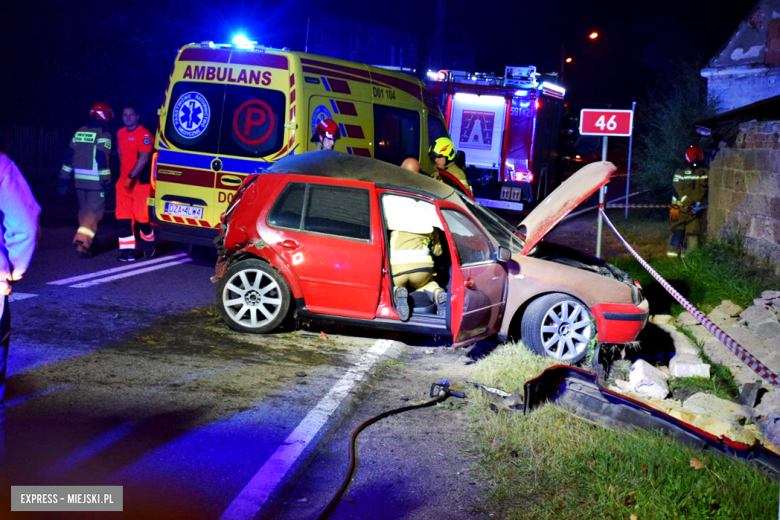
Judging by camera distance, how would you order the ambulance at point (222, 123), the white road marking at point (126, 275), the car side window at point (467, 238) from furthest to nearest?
1. the ambulance at point (222, 123)
2. the white road marking at point (126, 275)
3. the car side window at point (467, 238)

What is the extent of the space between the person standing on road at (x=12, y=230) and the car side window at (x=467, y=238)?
341 centimetres

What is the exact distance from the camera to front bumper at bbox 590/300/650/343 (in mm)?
6922

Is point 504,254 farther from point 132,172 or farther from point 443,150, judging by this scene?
point 132,172

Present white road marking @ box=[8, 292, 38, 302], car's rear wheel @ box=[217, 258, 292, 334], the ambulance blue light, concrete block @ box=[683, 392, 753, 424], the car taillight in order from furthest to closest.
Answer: the car taillight, the ambulance blue light, white road marking @ box=[8, 292, 38, 302], car's rear wheel @ box=[217, 258, 292, 334], concrete block @ box=[683, 392, 753, 424]

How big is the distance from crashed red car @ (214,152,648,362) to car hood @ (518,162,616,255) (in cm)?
1

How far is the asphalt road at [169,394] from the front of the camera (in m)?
4.10

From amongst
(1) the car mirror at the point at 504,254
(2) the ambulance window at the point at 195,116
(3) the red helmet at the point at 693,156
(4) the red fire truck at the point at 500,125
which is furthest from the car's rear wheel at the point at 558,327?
(4) the red fire truck at the point at 500,125

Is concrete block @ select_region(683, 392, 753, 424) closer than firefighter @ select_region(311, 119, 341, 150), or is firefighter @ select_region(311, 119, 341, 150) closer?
concrete block @ select_region(683, 392, 753, 424)

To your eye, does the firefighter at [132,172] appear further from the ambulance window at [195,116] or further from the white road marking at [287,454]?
the white road marking at [287,454]

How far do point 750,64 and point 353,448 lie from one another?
18623 millimetres

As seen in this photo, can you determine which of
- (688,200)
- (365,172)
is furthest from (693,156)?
(365,172)

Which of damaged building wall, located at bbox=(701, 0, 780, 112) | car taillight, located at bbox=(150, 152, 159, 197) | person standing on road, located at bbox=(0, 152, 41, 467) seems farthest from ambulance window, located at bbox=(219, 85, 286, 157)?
damaged building wall, located at bbox=(701, 0, 780, 112)

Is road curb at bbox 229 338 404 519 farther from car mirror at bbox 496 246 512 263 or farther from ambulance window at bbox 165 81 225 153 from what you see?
ambulance window at bbox 165 81 225 153

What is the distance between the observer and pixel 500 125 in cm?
1820
